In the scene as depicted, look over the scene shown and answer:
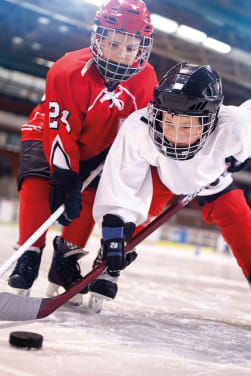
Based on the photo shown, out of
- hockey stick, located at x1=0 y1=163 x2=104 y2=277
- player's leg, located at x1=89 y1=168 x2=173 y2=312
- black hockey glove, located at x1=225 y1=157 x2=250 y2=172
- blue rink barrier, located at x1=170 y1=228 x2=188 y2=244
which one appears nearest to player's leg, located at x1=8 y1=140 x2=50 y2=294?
hockey stick, located at x1=0 y1=163 x2=104 y2=277

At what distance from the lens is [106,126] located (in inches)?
67.6

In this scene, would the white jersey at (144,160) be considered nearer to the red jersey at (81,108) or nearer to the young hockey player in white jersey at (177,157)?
the young hockey player in white jersey at (177,157)

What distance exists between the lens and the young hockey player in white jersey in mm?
1316

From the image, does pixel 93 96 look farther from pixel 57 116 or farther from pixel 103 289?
pixel 103 289

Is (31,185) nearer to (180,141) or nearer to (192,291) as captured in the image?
(180,141)

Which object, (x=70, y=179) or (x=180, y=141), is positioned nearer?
(x=180, y=141)

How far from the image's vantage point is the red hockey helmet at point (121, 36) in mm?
1553

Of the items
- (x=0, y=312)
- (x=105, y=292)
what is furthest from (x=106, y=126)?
(x=0, y=312)

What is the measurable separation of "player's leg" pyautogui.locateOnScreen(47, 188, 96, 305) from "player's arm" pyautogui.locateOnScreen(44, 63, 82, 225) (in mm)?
256

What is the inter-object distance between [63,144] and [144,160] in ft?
0.90

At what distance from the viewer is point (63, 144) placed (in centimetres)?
157

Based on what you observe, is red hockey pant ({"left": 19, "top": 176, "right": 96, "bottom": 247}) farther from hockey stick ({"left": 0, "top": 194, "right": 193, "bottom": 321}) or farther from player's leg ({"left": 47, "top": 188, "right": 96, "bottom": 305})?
hockey stick ({"left": 0, "top": 194, "right": 193, "bottom": 321})

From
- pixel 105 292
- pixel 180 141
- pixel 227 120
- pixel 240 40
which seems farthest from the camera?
pixel 240 40

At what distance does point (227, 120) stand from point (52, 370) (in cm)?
88
